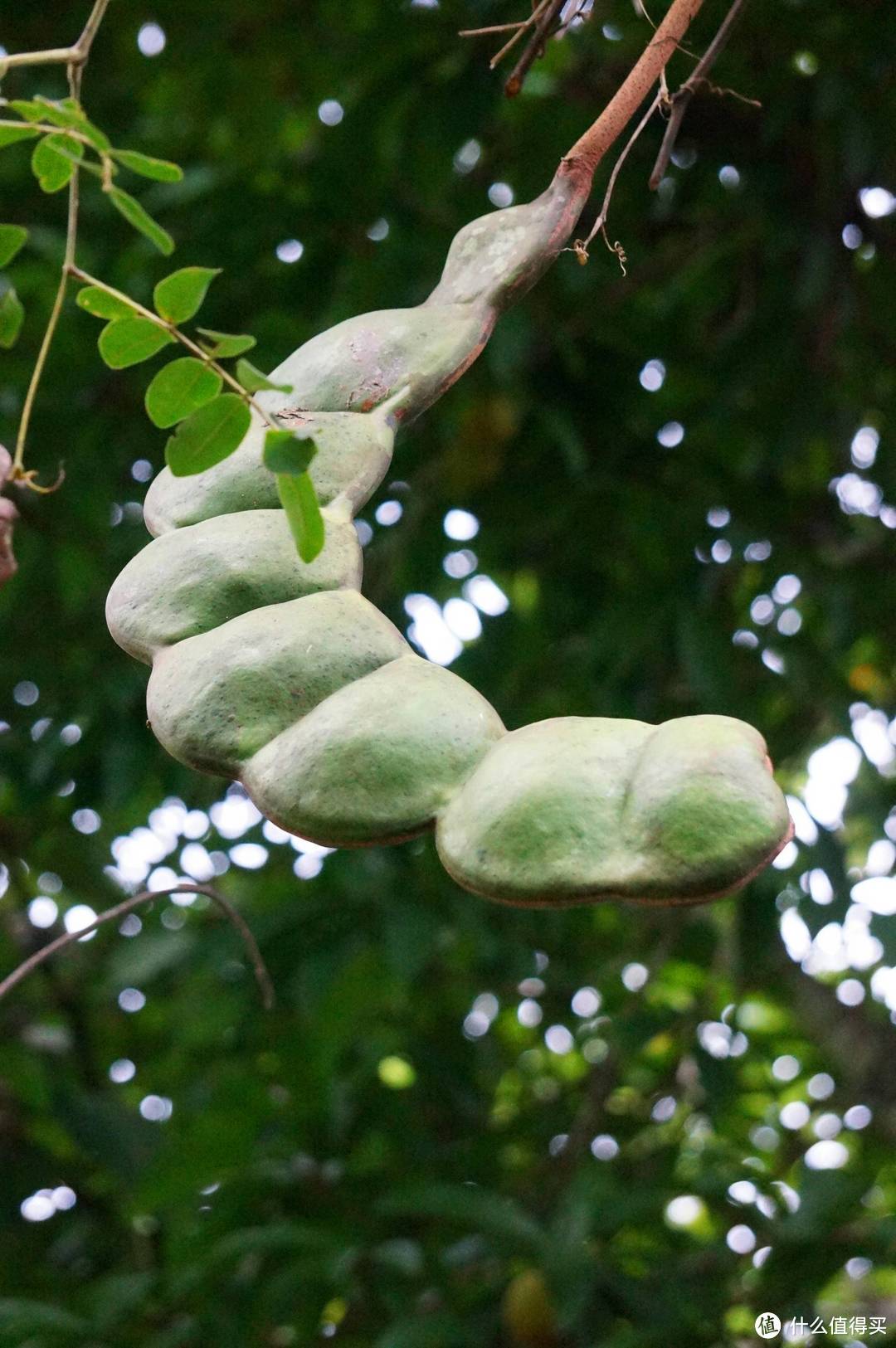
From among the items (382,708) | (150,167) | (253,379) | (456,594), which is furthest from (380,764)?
(456,594)

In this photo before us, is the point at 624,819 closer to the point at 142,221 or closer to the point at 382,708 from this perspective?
the point at 382,708

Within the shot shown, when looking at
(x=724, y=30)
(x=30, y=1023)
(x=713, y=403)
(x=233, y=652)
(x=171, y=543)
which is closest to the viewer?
(x=233, y=652)

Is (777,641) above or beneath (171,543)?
beneath

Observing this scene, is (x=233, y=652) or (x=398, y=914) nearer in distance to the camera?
(x=233, y=652)

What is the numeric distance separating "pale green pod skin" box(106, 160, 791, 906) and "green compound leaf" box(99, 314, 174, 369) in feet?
0.32

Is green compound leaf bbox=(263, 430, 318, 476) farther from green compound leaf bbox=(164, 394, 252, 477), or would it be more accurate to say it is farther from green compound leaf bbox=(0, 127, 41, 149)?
green compound leaf bbox=(0, 127, 41, 149)

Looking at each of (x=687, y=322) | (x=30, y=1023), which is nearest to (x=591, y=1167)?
(x=30, y=1023)

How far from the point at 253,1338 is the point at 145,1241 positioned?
1.90 feet

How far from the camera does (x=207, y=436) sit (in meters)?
1.07

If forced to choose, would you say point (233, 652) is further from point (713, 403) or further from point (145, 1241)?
point (145, 1241)

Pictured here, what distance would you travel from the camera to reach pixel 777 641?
10.6 ft

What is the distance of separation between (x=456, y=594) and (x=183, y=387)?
2318mm

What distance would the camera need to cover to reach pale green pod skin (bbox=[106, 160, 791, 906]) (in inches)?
32.9

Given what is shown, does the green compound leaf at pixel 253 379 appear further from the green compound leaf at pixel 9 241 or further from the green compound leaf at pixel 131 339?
the green compound leaf at pixel 9 241
